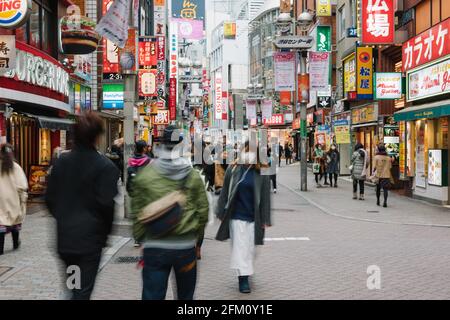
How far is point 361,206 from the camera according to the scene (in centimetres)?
1812

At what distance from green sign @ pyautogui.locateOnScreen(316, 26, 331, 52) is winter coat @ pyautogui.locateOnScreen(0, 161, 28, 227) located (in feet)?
87.4

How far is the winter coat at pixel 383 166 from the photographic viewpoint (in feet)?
58.2

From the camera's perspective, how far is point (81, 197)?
4.76 meters

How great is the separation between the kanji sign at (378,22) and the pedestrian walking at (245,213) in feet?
48.1

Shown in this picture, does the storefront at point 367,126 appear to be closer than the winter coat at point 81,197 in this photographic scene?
No

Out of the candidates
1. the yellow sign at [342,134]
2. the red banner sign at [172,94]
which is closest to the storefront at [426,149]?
the yellow sign at [342,134]

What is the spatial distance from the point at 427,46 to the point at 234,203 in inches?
507

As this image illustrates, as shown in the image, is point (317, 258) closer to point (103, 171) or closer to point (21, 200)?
point (21, 200)

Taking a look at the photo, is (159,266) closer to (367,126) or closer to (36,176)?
(36,176)

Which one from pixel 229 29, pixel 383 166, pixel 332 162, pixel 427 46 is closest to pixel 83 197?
pixel 383 166

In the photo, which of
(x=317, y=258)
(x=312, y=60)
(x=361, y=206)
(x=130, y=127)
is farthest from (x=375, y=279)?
(x=312, y=60)

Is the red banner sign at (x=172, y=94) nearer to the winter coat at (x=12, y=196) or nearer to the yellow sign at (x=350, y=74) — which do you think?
the yellow sign at (x=350, y=74)

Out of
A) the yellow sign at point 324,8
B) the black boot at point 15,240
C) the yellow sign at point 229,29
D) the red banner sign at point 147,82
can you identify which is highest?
the yellow sign at point 229,29

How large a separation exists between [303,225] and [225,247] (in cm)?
352
